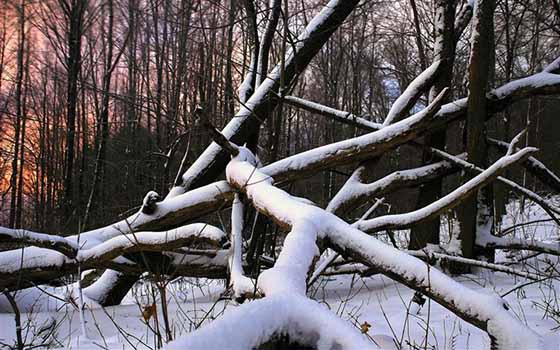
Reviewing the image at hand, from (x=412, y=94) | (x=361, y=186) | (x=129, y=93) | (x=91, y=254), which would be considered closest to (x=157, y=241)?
(x=91, y=254)

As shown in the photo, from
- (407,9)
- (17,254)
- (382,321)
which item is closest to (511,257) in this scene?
(382,321)

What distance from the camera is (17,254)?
11.1 ft

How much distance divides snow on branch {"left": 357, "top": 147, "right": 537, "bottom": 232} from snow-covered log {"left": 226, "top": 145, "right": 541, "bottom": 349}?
1017mm

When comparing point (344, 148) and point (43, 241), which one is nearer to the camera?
point (43, 241)

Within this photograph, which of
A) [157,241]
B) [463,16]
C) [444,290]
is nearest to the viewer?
[444,290]

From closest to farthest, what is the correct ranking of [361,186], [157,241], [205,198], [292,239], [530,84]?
[292,239] < [157,241] < [205,198] < [361,186] < [530,84]

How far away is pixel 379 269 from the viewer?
1.96 meters

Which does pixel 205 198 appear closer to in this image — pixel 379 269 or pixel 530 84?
pixel 379 269

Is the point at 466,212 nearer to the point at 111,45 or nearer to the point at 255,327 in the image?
the point at 255,327

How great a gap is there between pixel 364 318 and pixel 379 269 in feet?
4.87

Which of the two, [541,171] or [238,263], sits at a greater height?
[541,171]

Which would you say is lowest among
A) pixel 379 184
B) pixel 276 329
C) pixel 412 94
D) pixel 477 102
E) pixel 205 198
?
pixel 276 329

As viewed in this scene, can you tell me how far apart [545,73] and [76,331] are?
488cm

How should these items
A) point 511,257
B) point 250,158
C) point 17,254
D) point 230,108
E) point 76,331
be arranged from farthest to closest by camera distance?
point 230,108, point 511,257, point 250,158, point 17,254, point 76,331
